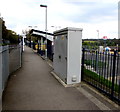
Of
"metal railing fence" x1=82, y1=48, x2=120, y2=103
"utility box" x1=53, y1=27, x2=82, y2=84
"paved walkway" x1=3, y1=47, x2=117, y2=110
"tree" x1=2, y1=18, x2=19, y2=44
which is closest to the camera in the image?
"paved walkway" x1=3, y1=47, x2=117, y2=110

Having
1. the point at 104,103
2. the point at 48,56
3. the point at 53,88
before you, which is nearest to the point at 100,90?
the point at 104,103

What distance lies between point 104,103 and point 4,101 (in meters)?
2.80

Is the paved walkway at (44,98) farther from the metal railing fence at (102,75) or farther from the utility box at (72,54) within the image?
the metal railing fence at (102,75)

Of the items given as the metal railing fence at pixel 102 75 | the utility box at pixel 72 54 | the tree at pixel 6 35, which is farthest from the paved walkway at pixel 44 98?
the tree at pixel 6 35

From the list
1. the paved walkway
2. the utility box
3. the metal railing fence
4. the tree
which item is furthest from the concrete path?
the tree

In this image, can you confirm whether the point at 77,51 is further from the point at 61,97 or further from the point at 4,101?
the point at 4,101

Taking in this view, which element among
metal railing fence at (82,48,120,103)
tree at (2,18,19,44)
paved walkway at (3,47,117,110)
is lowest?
paved walkway at (3,47,117,110)

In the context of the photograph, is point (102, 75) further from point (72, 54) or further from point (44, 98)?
point (44, 98)

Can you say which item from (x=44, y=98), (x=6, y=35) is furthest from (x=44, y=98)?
(x=6, y=35)

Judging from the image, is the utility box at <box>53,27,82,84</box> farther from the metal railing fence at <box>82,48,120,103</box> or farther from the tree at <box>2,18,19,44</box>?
the tree at <box>2,18,19,44</box>

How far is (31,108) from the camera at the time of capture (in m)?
3.46

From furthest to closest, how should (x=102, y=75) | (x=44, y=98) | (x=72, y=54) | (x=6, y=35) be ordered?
(x=6, y=35) → (x=102, y=75) → (x=72, y=54) → (x=44, y=98)

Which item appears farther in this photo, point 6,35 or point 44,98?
point 6,35

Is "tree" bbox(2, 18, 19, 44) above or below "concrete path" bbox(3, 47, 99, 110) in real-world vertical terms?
above
